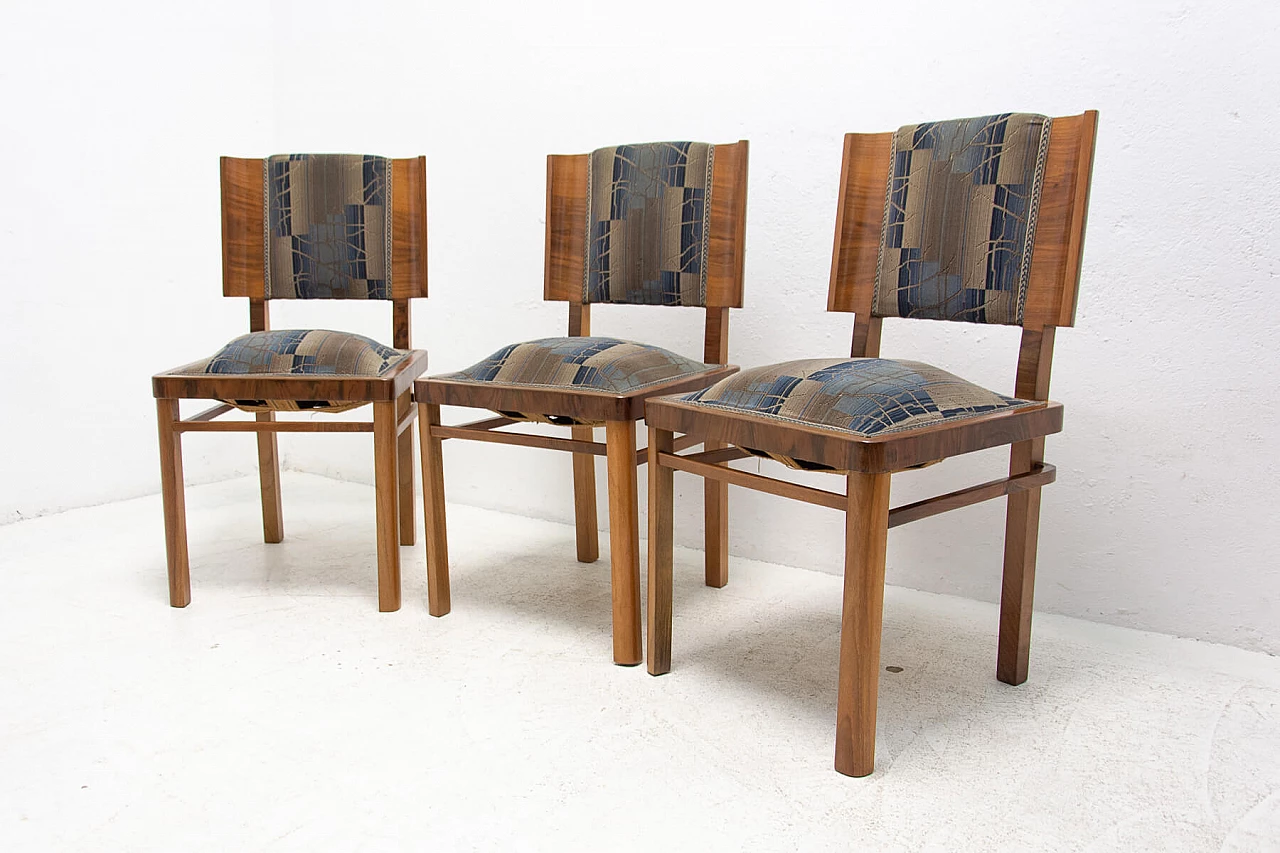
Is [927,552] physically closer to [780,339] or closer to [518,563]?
[780,339]

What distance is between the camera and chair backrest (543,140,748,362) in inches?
78.5

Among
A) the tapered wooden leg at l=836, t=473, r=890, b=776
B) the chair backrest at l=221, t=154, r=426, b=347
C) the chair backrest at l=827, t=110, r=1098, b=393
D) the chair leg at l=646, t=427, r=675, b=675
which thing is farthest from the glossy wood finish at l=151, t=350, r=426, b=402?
the tapered wooden leg at l=836, t=473, r=890, b=776

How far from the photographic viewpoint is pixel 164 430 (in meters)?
2.01

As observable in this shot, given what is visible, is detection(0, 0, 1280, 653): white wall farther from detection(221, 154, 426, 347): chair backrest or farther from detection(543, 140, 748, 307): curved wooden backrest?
detection(221, 154, 426, 347): chair backrest

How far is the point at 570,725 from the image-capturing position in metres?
1.54

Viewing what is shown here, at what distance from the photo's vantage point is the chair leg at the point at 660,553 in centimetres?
169

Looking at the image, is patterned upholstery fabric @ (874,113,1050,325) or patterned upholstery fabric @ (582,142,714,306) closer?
patterned upholstery fabric @ (874,113,1050,325)

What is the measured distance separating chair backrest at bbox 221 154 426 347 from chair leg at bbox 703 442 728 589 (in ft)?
2.52

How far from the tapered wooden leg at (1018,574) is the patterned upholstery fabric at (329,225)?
1383 mm

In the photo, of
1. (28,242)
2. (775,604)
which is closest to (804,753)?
(775,604)

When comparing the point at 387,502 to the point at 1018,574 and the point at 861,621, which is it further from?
the point at 1018,574

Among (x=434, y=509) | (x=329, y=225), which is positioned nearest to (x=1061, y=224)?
(x=434, y=509)

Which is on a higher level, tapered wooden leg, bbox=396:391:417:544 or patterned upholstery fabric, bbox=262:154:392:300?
patterned upholstery fabric, bbox=262:154:392:300

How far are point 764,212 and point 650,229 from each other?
371mm
